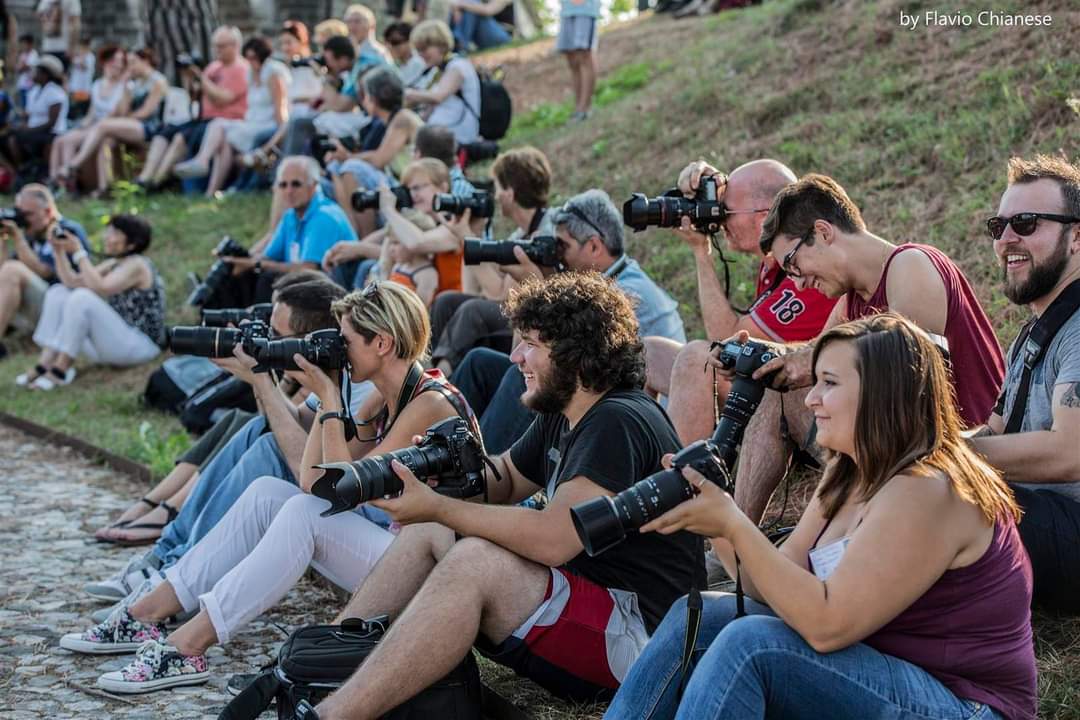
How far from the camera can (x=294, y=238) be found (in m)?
8.91

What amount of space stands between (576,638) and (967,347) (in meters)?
1.51

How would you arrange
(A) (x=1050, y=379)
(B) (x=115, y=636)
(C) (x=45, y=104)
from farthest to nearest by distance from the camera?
(C) (x=45, y=104) < (B) (x=115, y=636) < (A) (x=1050, y=379)

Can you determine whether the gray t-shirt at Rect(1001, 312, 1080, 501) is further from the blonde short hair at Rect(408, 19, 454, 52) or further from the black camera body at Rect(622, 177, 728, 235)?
the blonde short hair at Rect(408, 19, 454, 52)

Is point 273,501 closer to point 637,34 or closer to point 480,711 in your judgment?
point 480,711

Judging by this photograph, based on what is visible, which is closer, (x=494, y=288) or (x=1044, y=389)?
(x=1044, y=389)

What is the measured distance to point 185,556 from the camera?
16.0 ft

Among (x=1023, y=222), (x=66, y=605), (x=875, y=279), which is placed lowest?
(x=66, y=605)

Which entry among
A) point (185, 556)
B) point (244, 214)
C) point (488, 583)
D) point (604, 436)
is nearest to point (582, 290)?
point (604, 436)

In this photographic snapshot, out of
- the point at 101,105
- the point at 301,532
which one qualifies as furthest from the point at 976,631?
the point at 101,105

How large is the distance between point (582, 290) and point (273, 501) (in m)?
1.58

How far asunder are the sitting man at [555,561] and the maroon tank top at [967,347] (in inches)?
34.8

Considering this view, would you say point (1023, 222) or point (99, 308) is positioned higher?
point (1023, 222)

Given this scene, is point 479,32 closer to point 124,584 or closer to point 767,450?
point 124,584

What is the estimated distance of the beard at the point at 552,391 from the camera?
3.87 meters
